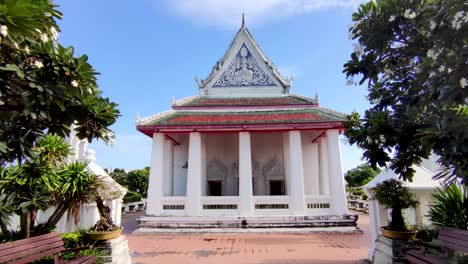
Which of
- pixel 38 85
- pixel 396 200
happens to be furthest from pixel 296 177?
pixel 38 85

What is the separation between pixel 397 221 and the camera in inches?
187

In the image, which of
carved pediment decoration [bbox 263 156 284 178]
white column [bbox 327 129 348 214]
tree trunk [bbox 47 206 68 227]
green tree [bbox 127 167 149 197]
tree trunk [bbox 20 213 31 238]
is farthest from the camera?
green tree [bbox 127 167 149 197]

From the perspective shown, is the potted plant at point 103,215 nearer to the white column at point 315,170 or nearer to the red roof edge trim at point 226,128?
the red roof edge trim at point 226,128

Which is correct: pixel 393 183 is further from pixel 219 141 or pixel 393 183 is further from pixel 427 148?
pixel 219 141

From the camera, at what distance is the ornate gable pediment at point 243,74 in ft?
49.8

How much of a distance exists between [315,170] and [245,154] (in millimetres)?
4184

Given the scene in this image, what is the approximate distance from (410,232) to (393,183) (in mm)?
826

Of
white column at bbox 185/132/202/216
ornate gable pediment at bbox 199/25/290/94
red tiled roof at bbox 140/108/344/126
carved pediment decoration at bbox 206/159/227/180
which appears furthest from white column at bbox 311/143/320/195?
white column at bbox 185/132/202/216

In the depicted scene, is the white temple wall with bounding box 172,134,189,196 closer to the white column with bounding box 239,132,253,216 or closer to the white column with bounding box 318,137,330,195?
the white column with bounding box 239,132,253,216

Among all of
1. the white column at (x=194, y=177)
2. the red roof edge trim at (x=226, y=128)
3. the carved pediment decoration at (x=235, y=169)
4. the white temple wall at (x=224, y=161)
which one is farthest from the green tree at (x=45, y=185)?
the carved pediment decoration at (x=235, y=169)

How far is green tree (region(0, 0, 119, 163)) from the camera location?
258 centimetres

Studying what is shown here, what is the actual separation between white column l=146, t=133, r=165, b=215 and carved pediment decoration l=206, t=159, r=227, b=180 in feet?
9.88

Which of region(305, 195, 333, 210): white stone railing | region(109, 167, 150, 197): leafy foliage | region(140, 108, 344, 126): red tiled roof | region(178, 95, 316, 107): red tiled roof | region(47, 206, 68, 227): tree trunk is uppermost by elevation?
region(178, 95, 316, 107): red tiled roof

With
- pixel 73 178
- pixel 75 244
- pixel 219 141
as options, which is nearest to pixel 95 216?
pixel 75 244
